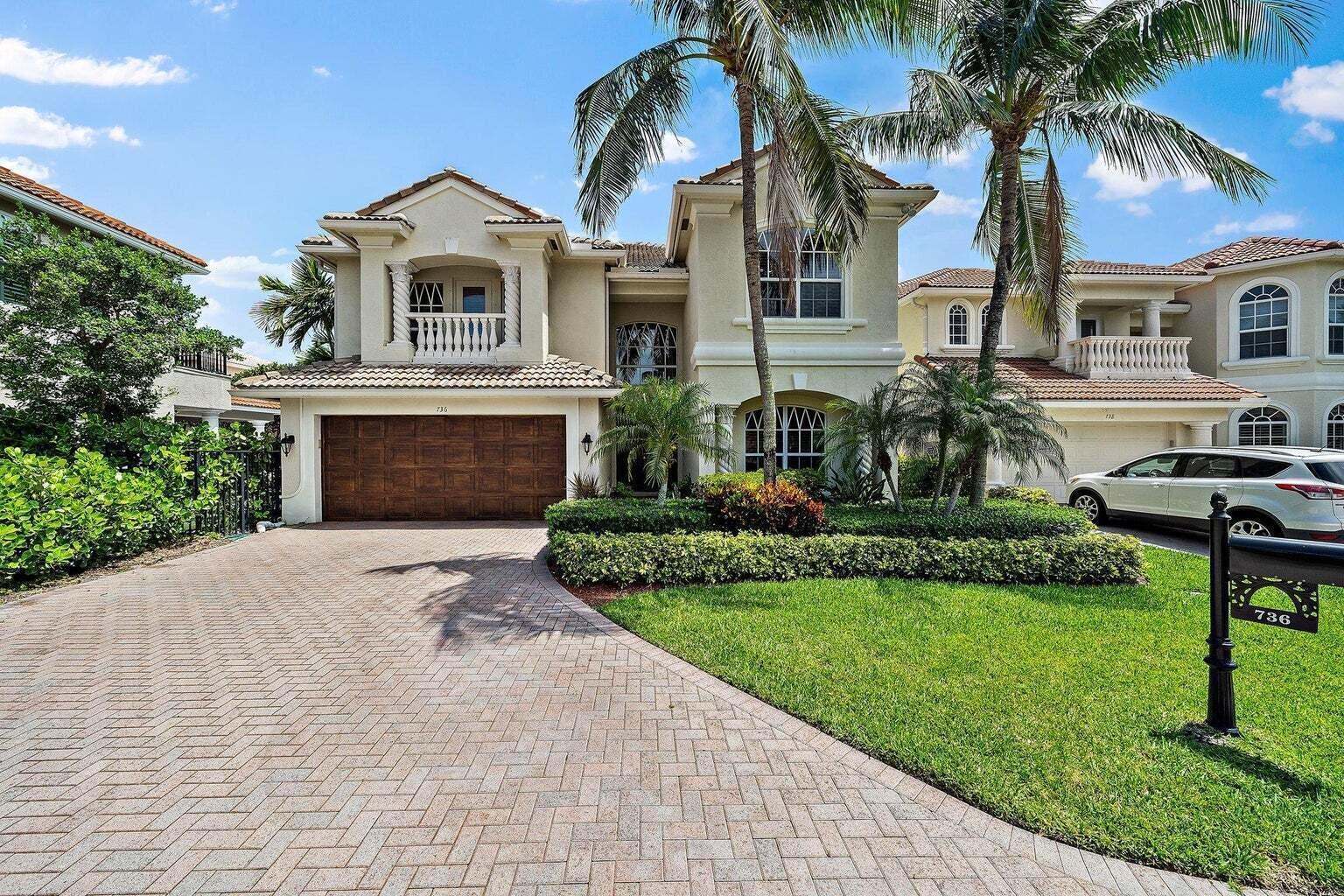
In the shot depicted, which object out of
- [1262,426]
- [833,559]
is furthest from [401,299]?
[1262,426]

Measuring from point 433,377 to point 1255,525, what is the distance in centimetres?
1563

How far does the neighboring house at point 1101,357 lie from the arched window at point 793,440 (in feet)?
15.2

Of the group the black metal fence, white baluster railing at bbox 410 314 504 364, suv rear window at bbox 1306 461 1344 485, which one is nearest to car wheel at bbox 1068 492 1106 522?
suv rear window at bbox 1306 461 1344 485

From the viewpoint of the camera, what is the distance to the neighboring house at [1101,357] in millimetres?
15227

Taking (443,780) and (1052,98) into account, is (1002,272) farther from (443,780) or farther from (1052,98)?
(443,780)

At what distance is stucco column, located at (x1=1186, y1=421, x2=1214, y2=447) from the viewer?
607 inches

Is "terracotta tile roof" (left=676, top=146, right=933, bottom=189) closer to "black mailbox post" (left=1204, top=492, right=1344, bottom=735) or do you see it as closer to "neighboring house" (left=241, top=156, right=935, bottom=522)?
A: "neighboring house" (left=241, top=156, right=935, bottom=522)

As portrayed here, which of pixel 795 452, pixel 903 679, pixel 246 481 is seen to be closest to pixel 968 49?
pixel 795 452

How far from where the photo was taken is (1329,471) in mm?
9398

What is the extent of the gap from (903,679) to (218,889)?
4.55 m

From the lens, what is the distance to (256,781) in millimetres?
3658

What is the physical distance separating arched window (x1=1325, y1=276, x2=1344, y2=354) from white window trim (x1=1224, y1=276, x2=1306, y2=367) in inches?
28.4

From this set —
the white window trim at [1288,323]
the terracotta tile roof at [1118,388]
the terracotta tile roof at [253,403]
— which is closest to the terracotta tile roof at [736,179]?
the terracotta tile roof at [1118,388]

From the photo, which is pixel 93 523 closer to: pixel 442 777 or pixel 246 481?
pixel 246 481
